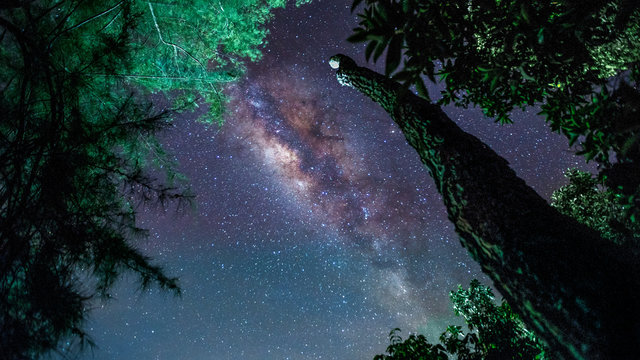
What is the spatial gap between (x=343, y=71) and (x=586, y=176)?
5.87m

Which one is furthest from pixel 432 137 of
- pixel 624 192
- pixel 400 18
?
pixel 624 192

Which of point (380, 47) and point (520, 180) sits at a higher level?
point (380, 47)

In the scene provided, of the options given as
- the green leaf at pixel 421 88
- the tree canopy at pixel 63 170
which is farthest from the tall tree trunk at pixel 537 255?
the tree canopy at pixel 63 170

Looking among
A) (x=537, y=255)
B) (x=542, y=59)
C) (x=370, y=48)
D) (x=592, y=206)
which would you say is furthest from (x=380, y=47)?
(x=592, y=206)

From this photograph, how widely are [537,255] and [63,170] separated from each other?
3.64 meters

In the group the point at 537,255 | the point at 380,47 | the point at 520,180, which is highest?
the point at 380,47

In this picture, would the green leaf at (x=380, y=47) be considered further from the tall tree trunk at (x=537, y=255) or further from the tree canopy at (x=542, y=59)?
the tall tree trunk at (x=537, y=255)

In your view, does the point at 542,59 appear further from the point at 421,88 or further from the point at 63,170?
the point at 63,170

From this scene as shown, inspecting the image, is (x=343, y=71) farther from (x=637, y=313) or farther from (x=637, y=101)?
(x=637, y=313)

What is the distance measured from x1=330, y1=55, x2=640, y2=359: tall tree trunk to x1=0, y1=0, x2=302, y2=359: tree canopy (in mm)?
2966

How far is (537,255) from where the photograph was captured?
152 cm

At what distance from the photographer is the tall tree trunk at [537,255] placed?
1.33m

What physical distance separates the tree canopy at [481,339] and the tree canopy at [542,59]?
4445mm

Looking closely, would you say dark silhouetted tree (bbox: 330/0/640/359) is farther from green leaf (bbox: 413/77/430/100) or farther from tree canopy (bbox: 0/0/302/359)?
tree canopy (bbox: 0/0/302/359)
